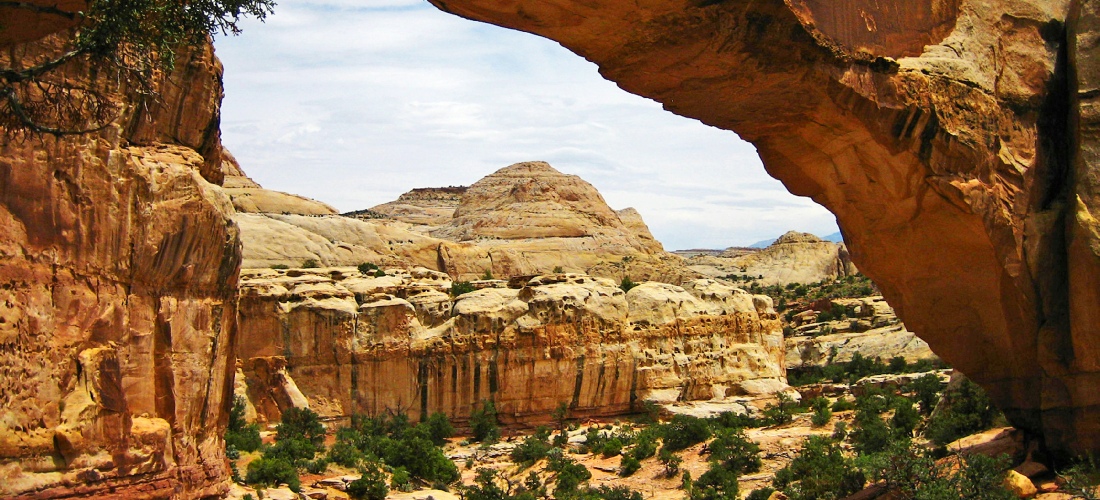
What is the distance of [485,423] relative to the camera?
32938 mm

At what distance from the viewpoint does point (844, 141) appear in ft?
40.7

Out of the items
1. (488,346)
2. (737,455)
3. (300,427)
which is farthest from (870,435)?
(488,346)

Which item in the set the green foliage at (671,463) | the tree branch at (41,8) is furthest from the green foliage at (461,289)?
the tree branch at (41,8)

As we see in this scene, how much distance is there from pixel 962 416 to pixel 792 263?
78050mm

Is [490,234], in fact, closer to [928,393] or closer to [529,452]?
[529,452]

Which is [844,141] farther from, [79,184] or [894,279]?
[79,184]

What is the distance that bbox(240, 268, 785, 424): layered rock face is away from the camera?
32812 mm

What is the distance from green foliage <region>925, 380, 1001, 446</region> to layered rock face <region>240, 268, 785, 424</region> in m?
16.9

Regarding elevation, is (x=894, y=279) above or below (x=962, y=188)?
below

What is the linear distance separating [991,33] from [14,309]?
11244 millimetres

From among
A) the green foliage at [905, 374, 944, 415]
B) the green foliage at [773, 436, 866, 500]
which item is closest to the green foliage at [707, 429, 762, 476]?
the green foliage at [773, 436, 866, 500]

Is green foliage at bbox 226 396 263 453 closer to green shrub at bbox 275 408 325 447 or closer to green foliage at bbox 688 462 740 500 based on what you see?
green shrub at bbox 275 408 325 447

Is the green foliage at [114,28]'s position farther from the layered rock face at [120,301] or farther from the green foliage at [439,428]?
the green foliage at [439,428]

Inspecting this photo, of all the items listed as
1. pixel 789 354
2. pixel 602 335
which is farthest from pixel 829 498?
pixel 789 354
